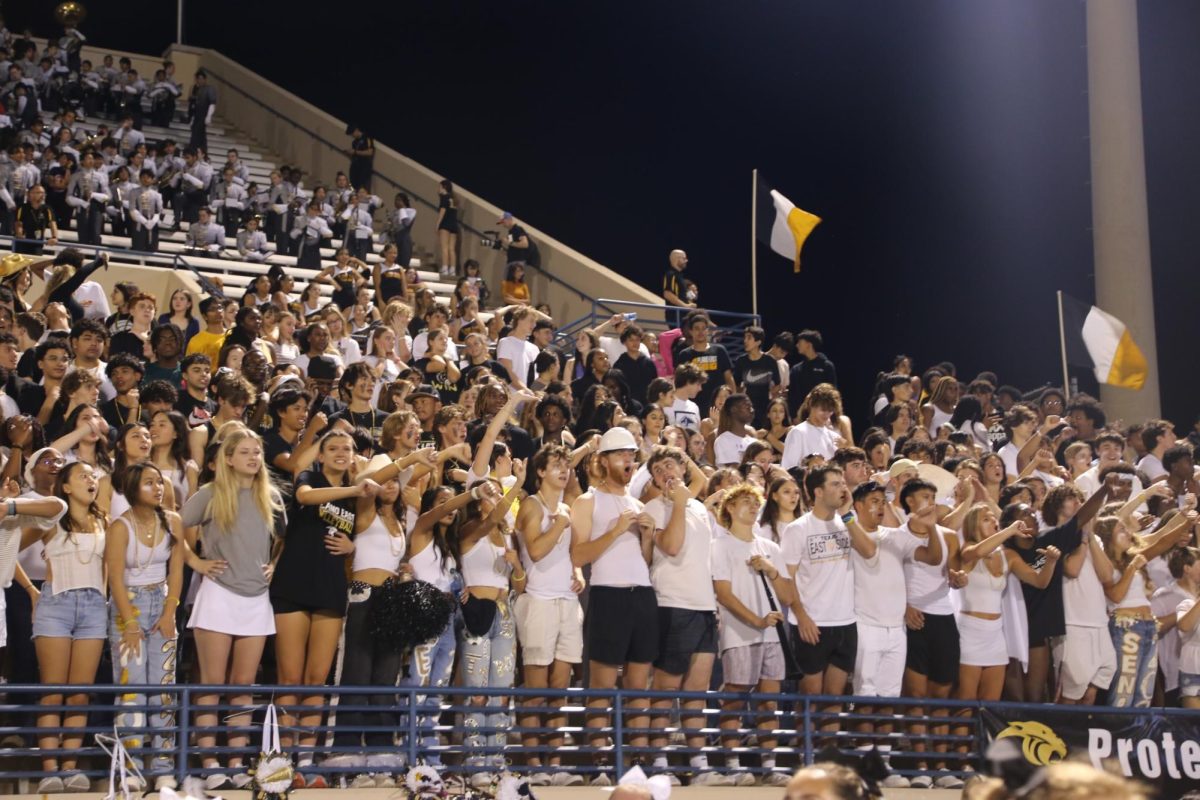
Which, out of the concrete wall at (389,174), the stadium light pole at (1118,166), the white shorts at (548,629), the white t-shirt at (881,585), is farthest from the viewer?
the stadium light pole at (1118,166)

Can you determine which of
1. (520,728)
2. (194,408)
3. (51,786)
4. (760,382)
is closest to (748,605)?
(520,728)

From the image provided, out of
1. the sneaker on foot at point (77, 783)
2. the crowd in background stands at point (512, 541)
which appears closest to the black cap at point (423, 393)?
the crowd in background stands at point (512, 541)

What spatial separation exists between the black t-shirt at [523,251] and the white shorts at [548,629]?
11.6m

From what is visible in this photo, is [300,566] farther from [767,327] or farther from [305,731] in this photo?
[767,327]

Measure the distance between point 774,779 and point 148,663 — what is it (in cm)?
375

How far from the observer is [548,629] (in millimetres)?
9531

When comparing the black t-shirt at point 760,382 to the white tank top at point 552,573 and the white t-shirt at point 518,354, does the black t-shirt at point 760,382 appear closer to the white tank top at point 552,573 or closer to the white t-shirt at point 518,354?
the white t-shirt at point 518,354

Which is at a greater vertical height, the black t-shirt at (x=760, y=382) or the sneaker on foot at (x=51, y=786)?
the black t-shirt at (x=760, y=382)

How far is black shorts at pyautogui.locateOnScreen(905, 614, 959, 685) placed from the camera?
10.6 m

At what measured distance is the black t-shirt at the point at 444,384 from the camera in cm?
1267

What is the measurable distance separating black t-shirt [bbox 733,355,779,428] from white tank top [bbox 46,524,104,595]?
306 inches

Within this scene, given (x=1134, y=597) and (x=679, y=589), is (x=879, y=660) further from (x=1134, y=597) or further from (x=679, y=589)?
(x=1134, y=597)

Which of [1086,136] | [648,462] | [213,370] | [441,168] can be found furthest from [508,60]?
[648,462]

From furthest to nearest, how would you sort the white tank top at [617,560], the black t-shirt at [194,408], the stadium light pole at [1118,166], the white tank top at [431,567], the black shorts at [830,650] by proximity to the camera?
the stadium light pole at [1118,166] → the black t-shirt at [194,408] → the black shorts at [830,650] → the white tank top at [617,560] → the white tank top at [431,567]
